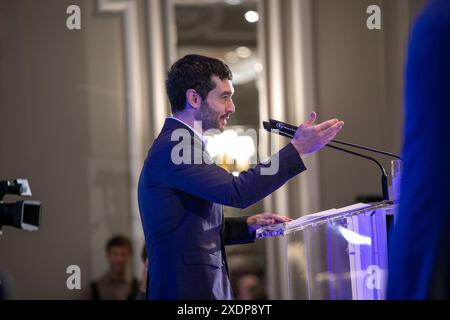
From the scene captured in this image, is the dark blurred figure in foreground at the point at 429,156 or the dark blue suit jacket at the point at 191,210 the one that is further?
the dark blue suit jacket at the point at 191,210

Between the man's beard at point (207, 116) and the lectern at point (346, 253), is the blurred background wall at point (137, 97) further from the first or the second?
the lectern at point (346, 253)

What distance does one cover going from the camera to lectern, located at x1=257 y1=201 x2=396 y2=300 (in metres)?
1.97

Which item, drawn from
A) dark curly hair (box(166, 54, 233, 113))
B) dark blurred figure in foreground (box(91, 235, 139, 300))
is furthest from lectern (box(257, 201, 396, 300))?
dark blurred figure in foreground (box(91, 235, 139, 300))

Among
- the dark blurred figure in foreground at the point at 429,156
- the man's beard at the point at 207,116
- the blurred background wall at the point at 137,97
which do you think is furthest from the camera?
the blurred background wall at the point at 137,97

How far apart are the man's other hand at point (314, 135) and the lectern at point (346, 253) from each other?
208 millimetres

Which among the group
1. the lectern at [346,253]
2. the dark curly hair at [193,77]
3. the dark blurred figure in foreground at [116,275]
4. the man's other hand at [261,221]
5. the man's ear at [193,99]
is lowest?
the dark blurred figure in foreground at [116,275]

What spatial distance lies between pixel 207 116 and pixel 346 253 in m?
0.55

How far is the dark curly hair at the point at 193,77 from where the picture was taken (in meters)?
2.14

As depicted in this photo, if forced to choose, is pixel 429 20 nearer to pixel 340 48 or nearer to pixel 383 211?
pixel 383 211

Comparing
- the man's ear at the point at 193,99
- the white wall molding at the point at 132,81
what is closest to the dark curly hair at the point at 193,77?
the man's ear at the point at 193,99

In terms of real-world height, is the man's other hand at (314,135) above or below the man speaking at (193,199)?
above

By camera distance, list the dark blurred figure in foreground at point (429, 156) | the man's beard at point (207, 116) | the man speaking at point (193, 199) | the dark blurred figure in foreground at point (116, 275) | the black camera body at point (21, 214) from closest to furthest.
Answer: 1. the dark blurred figure in foreground at point (429, 156)
2. the black camera body at point (21, 214)
3. the man speaking at point (193, 199)
4. the man's beard at point (207, 116)
5. the dark blurred figure in foreground at point (116, 275)

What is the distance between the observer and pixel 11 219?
1775 millimetres
